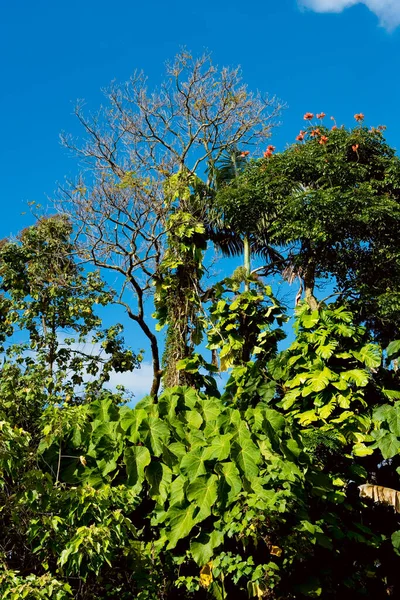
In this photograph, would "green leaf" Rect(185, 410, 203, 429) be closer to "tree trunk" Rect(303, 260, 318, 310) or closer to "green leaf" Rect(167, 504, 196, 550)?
"green leaf" Rect(167, 504, 196, 550)

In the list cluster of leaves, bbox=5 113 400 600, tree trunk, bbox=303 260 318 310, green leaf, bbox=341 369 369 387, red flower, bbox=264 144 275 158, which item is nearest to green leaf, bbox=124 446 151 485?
cluster of leaves, bbox=5 113 400 600

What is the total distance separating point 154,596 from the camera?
3.85 metres

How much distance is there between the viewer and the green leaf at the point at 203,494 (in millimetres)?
4004

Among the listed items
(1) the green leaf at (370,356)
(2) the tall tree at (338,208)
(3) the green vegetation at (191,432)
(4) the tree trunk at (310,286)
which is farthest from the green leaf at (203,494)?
(4) the tree trunk at (310,286)

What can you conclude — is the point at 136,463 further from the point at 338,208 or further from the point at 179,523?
the point at 338,208

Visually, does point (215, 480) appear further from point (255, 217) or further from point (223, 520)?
point (255, 217)

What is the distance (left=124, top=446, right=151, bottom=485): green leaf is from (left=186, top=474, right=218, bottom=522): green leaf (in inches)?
13.7

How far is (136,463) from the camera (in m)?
4.25

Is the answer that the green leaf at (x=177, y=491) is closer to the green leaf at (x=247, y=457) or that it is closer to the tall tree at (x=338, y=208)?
the green leaf at (x=247, y=457)

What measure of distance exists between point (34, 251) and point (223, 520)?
234 inches

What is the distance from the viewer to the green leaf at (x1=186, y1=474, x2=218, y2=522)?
4.00 m

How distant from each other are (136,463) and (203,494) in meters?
0.51

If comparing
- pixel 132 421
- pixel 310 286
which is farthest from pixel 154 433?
pixel 310 286

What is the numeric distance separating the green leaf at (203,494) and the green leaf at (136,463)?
0.35 meters
